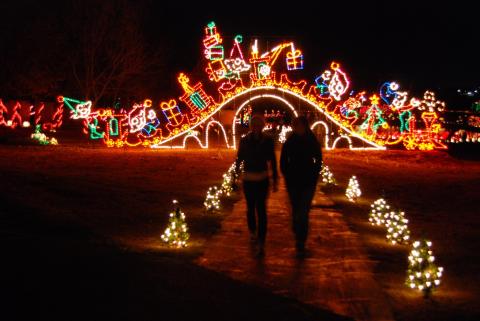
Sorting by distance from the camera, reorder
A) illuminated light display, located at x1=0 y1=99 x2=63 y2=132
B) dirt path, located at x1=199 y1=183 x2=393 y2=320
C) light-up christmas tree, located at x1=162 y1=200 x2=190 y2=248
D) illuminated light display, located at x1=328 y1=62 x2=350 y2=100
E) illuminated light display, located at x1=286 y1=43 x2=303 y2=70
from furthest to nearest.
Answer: illuminated light display, located at x1=0 y1=99 x2=63 y2=132 → illuminated light display, located at x1=328 y1=62 x2=350 y2=100 → illuminated light display, located at x1=286 y1=43 x2=303 y2=70 → light-up christmas tree, located at x1=162 y1=200 x2=190 y2=248 → dirt path, located at x1=199 y1=183 x2=393 y2=320

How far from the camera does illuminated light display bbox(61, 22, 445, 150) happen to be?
34688mm

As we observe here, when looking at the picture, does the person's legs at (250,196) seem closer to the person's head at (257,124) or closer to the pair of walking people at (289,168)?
the pair of walking people at (289,168)

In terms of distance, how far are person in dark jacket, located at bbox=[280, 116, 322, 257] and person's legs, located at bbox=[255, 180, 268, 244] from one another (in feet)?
1.18

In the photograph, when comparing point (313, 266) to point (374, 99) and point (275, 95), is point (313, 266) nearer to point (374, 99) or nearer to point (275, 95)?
point (374, 99)

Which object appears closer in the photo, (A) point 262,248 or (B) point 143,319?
(B) point 143,319

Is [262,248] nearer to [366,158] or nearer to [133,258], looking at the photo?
[133,258]

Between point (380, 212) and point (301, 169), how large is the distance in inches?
130

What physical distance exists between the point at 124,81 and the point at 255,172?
132ft

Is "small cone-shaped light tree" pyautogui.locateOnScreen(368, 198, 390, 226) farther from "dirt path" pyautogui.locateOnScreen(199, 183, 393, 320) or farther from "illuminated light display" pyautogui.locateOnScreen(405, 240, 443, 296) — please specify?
"illuminated light display" pyautogui.locateOnScreen(405, 240, 443, 296)

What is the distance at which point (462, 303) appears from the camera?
6703 mm

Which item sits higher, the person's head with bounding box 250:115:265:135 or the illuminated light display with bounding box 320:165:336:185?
the person's head with bounding box 250:115:265:135

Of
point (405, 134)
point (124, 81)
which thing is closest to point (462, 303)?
point (405, 134)

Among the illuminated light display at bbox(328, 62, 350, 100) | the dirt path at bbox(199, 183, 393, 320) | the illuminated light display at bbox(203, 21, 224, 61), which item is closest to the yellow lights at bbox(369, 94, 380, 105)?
the illuminated light display at bbox(328, 62, 350, 100)

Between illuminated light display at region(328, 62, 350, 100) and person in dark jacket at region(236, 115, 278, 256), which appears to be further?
illuminated light display at region(328, 62, 350, 100)
